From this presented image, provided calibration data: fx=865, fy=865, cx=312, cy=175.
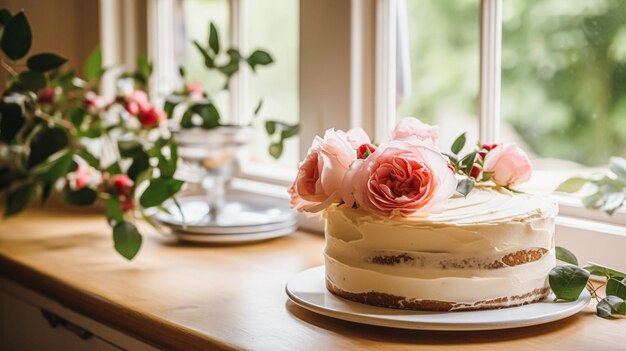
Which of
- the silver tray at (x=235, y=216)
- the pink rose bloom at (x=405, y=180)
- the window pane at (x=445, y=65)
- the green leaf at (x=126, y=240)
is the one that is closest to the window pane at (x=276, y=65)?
the silver tray at (x=235, y=216)

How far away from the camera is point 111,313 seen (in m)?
1.15

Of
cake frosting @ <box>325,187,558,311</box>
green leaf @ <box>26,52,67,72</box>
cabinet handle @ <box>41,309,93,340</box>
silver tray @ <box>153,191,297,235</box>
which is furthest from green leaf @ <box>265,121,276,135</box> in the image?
cake frosting @ <box>325,187,558,311</box>

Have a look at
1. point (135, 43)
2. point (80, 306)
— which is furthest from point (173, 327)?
point (135, 43)

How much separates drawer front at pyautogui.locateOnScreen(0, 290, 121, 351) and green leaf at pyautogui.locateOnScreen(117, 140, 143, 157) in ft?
0.94

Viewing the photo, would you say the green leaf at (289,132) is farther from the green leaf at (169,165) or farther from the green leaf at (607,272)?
the green leaf at (607,272)

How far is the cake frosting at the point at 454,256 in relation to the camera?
917 millimetres

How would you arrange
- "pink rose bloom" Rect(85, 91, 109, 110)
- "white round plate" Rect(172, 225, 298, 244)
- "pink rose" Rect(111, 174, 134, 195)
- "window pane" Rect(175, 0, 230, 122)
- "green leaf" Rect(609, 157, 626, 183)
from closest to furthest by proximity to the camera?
"green leaf" Rect(609, 157, 626, 183) < "white round plate" Rect(172, 225, 298, 244) < "pink rose" Rect(111, 174, 134, 195) < "pink rose bloom" Rect(85, 91, 109, 110) < "window pane" Rect(175, 0, 230, 122)

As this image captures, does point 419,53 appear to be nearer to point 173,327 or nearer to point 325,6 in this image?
point 325,6

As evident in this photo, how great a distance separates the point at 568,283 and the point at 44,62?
88 centimetres

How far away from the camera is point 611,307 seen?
96 cm

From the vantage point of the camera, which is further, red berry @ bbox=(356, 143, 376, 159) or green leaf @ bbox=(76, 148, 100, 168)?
green leaf @ bbox=(76, 148, 100, 168)

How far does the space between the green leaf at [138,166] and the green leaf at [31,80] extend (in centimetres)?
19

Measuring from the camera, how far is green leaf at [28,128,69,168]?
1.41 m

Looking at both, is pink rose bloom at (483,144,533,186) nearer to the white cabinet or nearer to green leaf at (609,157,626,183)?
green leaf at (609,157,626,183)
